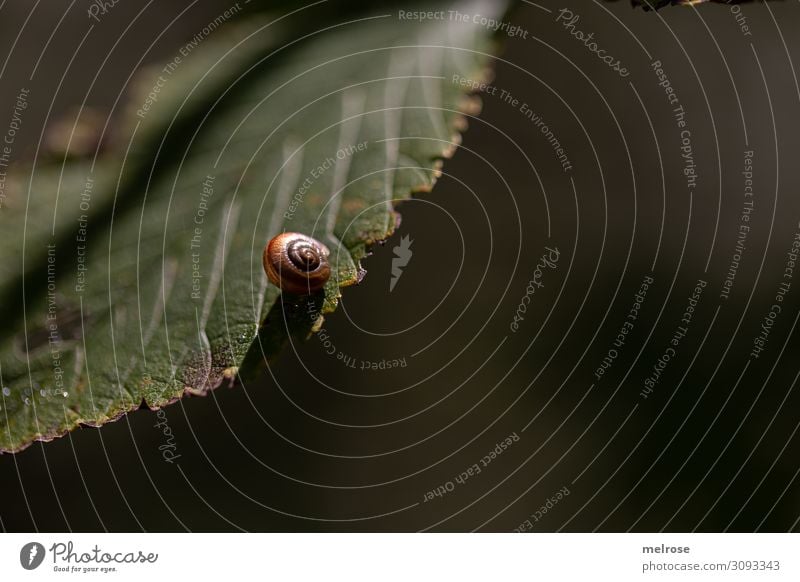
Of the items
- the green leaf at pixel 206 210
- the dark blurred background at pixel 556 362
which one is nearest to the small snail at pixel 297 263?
the green leaf at pixel 206 210

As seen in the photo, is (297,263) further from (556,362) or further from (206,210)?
(556,362)

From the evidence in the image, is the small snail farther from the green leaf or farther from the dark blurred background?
the dark blurred background

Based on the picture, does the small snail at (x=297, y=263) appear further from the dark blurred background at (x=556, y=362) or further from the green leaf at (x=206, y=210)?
the dark blurred background at (x=556, y=362)

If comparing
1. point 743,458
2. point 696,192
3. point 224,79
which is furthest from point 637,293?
point 224,79

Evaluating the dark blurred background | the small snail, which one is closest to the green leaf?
the small snail

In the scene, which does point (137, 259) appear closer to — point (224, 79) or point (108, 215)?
point (108, 215)

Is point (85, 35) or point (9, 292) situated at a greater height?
point (85, 35)

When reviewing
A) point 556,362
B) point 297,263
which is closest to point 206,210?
point 297,263
